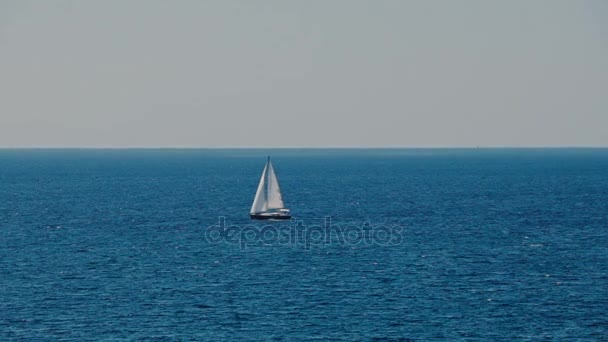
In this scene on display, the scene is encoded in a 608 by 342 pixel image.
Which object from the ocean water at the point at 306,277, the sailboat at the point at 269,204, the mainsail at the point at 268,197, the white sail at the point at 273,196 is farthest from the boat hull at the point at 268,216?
the white sail at the point at 273,196

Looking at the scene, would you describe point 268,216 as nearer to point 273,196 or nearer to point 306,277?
point 273,196

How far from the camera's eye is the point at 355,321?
Answer: 76812 millimetres

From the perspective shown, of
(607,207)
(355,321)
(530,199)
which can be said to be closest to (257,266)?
(355,321)

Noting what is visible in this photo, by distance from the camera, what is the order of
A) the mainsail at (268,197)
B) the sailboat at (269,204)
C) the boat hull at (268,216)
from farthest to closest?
1. the boat hull at (268,216)
2. the sailboat at (269,204)
3. the mainsail at (268,197)

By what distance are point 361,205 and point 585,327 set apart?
110 meters

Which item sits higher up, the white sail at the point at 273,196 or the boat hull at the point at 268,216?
the white sail at the point at 273,196

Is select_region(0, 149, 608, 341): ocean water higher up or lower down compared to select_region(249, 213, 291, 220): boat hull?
lower down

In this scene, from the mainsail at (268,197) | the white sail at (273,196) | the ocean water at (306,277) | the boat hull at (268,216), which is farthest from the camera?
the boat hull at (268,216)

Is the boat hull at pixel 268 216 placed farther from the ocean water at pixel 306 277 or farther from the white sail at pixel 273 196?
the white sail at pixel 273 196

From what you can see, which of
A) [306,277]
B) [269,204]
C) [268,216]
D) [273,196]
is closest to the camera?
[306,277]

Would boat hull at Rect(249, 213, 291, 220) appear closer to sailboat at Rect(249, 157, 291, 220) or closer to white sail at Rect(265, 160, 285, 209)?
sailboat at Rect(249, 157, 291, 220)

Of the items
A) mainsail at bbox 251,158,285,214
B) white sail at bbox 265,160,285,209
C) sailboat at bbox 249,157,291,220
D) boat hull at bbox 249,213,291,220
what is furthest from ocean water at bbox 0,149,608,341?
white sail at bbox 265,160,285,209

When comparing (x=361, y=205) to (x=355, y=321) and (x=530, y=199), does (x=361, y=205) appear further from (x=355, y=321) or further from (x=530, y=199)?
(x=355, y=321)

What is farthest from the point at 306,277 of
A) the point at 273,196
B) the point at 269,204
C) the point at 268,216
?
the point at 268,216
